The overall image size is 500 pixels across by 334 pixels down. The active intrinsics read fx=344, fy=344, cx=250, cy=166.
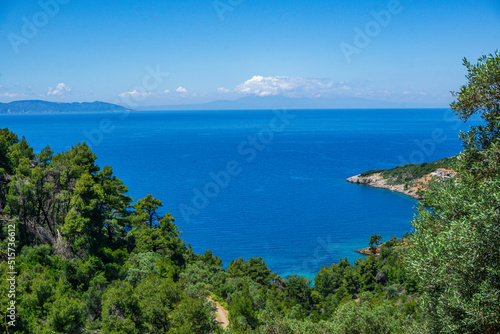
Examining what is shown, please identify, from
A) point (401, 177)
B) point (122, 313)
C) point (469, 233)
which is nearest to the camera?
point (469, 233)

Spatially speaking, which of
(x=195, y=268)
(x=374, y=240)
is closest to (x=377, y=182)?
(x=374, y=240)

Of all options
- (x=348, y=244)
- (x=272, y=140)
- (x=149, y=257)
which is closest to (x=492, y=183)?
(x=149, y=257)

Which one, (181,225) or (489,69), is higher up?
(489,69)

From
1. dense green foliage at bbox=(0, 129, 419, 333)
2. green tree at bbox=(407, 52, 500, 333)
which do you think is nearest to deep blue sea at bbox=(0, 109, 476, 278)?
dense green foliage at bbox=(0, 129, 419, 333)

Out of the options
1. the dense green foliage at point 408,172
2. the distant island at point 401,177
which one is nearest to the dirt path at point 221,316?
the distant island at point 401,177

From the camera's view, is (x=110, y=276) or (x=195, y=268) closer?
(x=110, y=276)

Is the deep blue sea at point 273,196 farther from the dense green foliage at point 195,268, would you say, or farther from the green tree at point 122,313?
the green tree at point 122,313

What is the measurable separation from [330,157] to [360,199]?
50726mm

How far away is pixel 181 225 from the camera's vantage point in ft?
233

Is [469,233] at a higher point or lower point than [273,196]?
higher

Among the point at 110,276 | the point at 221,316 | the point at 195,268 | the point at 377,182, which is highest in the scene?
the point at 110,276

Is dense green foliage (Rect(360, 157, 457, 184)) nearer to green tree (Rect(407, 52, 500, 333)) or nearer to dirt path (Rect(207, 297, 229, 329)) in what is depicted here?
dirt path (Rect(207, 297, 229, 329))

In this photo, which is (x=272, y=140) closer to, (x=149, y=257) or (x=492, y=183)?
(x=149, y=257)

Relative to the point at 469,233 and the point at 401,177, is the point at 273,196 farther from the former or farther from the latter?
the point at 469,233
